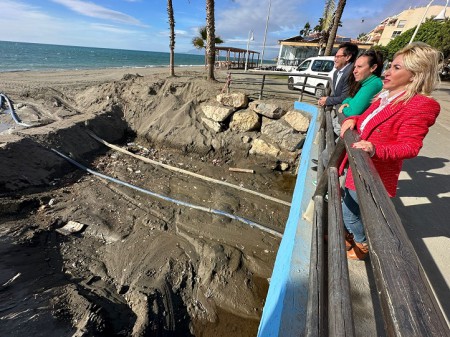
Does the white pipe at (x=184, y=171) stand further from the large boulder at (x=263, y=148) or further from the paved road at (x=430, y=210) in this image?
the paved road at (x=430, y=210)

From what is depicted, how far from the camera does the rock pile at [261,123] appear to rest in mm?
7535

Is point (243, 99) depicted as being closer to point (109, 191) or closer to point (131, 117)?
point (131, 117)

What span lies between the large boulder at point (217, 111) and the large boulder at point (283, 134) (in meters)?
1.40

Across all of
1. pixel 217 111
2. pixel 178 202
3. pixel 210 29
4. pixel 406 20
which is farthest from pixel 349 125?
pixel 406 20

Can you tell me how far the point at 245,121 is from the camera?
8195 mm

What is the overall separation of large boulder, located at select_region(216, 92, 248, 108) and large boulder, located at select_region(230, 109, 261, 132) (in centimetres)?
30

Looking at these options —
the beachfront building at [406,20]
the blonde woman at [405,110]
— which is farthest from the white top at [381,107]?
the beachfront building at [406,20]

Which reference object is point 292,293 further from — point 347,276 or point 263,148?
point 263,148

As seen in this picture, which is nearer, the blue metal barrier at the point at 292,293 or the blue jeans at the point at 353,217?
the blue metal barrier at the point at 292,293

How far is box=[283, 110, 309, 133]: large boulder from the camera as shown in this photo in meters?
7.52

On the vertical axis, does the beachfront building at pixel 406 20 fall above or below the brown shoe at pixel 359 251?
above

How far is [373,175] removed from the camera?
1.23 meters

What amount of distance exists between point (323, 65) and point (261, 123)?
534cm

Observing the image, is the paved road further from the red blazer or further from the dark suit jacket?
the dark suit jacket
